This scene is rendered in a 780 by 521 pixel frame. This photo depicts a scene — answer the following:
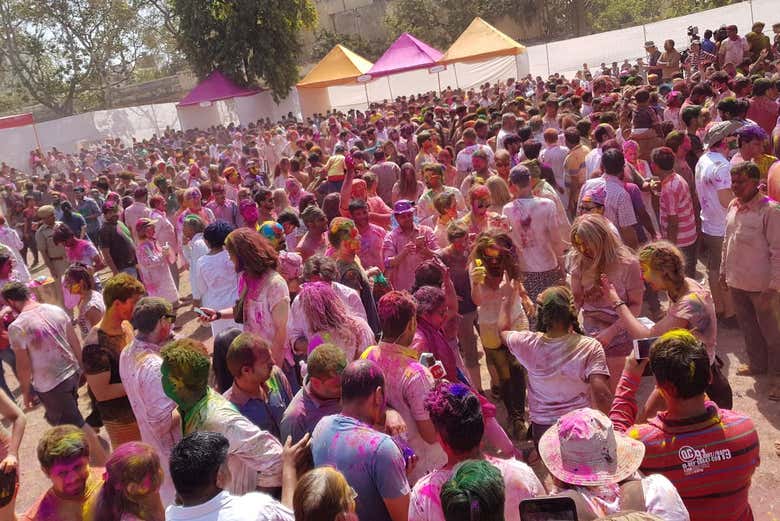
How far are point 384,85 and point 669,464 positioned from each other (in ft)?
94.8

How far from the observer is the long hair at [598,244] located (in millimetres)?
4418

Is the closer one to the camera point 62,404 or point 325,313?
point 325,313

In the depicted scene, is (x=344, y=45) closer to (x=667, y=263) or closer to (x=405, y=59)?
(x=405, y=59)

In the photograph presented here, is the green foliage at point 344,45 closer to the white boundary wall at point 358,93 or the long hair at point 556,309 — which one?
the white boundary wall at point 358,93

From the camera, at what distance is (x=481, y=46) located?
71.1 feet

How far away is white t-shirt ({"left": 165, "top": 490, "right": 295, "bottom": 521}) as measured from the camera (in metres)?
2.56

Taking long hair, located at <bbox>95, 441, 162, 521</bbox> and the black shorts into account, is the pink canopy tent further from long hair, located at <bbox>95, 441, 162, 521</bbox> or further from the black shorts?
long hair, located at <bbox>95, 441, 162, 521</bbox>

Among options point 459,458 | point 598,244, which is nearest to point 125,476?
point 459,458

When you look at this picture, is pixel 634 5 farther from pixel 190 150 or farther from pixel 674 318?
pixel 674 318

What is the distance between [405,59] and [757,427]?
61.4ft

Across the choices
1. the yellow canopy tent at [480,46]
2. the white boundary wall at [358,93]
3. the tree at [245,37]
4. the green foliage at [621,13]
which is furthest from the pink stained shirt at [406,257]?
the green foliage at [621,13]

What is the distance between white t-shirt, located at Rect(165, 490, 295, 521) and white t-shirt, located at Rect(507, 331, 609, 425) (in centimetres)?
168

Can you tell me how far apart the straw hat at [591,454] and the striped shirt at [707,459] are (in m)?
0.22

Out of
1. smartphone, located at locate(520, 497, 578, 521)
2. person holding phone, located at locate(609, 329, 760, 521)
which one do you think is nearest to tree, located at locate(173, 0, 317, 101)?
person holding phone, located at locate(609, 329, 760, 521)
